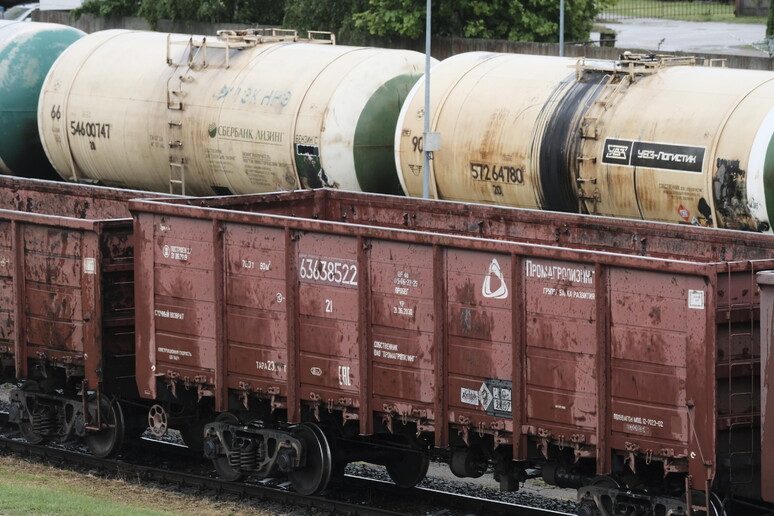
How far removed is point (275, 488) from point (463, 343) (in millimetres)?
3118

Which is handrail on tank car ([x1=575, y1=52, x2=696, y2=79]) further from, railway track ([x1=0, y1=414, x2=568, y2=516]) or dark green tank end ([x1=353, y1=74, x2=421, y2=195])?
railway track ([x1=0, y1=414, x2=568, y2=516])

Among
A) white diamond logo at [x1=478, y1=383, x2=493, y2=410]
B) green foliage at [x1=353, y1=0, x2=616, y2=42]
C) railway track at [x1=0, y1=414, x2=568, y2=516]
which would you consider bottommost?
railway track at [x1=0, y1=414, x2=568, y2=516]

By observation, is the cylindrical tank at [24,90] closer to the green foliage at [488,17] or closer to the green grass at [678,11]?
the green foliage at [488,17]

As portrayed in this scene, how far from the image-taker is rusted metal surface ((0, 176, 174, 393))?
47.4 feet

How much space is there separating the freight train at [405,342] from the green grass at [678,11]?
39304 mm

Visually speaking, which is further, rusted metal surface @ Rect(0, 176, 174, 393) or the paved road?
the paved road

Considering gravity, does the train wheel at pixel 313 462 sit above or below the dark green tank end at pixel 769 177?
below

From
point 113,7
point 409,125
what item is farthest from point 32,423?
point 113,7

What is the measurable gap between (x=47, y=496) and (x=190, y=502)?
4.92 feet

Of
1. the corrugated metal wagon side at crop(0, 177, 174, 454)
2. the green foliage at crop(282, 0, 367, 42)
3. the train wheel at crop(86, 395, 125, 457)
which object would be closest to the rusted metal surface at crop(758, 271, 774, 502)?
the corrugated metal wagon side at crop(0, 177, 174, 454)

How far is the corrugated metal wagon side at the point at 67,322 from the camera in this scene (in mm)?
14469

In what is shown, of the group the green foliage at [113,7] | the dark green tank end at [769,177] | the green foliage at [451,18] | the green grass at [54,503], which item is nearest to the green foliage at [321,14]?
the green foliage at [451,18]

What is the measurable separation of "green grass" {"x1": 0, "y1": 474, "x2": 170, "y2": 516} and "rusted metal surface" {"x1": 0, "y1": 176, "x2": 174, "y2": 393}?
1392mm

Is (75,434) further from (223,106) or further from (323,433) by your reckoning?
(223,106)
